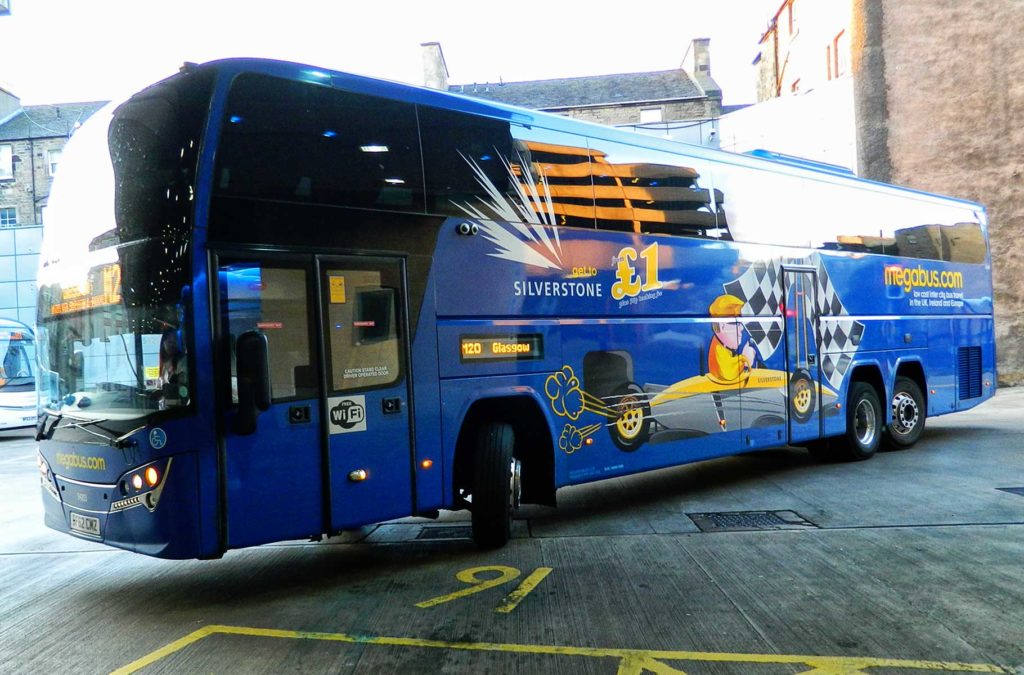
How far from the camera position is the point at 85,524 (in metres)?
5.29

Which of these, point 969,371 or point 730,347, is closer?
point 730,347

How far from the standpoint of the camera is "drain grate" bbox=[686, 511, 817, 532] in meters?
6.94

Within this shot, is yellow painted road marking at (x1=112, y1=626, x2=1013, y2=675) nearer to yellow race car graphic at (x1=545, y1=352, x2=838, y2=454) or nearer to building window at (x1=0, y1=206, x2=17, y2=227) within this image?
yellow race car graphic at (x1=545, y1=352, x2=838, y2=454)

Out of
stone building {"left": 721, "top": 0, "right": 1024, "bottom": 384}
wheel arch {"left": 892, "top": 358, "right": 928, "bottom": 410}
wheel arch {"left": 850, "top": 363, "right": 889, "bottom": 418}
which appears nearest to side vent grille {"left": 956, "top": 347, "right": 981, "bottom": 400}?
wheel arch {"left": 892, "top": 358, "right": 928, "bottom": 410}

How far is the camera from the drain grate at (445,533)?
23.2 ft

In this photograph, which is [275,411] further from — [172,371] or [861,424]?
[861,424]

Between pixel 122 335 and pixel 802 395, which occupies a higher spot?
pixel 122 335

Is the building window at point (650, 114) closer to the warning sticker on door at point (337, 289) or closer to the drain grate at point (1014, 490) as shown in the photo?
the drain grate at point (1014, 490)

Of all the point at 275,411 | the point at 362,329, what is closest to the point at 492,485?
the point at 362,329

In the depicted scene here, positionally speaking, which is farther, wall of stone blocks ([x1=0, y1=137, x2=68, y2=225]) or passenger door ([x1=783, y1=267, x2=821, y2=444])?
wall of stone blocks ([x1=0, y1=137, x2=68, y2=225])

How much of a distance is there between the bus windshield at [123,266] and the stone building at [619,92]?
34627 mm

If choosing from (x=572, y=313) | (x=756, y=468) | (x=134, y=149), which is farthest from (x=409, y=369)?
(x=756, y=468)

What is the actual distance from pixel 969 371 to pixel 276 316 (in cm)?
1122

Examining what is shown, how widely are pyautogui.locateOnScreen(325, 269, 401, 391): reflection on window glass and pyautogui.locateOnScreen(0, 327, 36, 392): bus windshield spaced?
55.8ft
